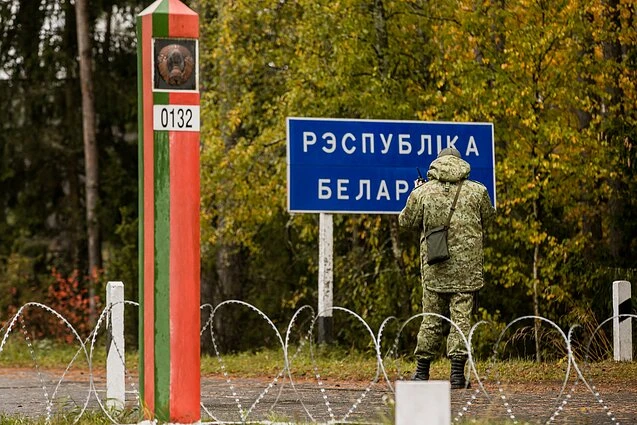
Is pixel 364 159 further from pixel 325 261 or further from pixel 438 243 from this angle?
pixel 438 243

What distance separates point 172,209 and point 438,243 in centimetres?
377

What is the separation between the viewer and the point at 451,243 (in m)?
11.5

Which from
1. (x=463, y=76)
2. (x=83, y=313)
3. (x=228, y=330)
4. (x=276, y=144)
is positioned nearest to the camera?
(x=463, y=76)

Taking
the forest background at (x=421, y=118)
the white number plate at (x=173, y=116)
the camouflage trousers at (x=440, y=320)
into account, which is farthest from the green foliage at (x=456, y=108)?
the white number plate at (x=173, y=116)

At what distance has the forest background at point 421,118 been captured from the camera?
18.7 metres

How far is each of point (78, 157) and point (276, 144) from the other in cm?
1384

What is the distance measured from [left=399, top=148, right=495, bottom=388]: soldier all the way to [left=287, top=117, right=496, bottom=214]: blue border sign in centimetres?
496

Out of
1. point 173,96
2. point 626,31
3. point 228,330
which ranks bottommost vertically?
point 228,330

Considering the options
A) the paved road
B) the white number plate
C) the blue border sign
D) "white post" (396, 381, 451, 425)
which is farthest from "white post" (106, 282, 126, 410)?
"white post" (396, 381, 451, 425)

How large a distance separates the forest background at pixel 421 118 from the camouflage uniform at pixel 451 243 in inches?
210

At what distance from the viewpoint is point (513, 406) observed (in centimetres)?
1063

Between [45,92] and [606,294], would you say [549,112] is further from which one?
[45,92]

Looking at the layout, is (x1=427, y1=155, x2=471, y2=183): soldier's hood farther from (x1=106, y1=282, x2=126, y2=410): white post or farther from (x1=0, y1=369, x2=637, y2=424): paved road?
(x1=106, y1=282, x2=126, y2=410): white post

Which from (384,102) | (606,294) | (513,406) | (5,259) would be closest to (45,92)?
(5,259)
